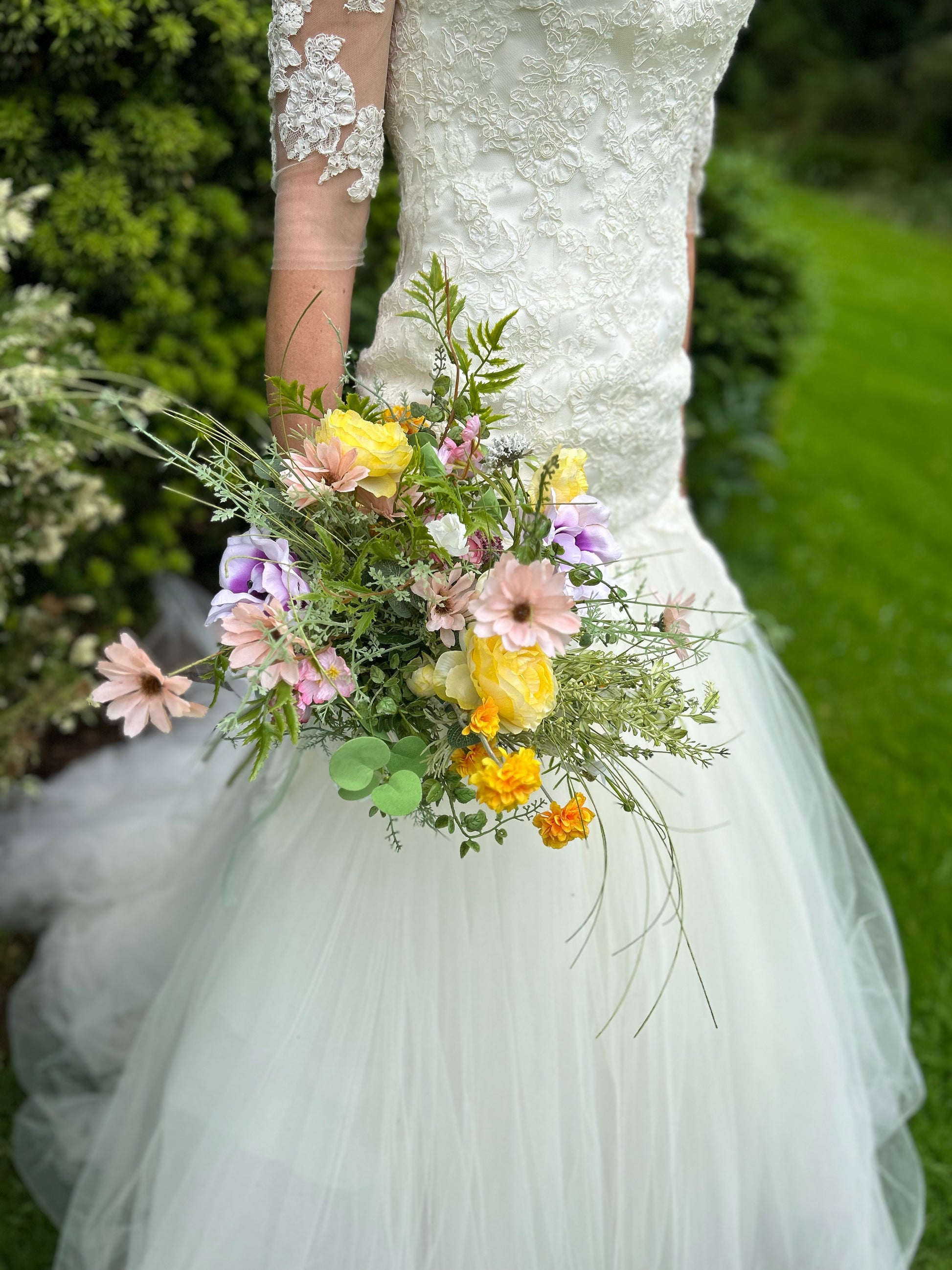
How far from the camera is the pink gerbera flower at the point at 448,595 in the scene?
112cm

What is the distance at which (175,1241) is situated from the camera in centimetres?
158

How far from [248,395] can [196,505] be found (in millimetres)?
403

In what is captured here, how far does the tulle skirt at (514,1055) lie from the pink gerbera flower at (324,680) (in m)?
0.47

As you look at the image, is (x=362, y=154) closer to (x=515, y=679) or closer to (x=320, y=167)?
(x=320, y=167)

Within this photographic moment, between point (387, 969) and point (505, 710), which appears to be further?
point (387, 969)

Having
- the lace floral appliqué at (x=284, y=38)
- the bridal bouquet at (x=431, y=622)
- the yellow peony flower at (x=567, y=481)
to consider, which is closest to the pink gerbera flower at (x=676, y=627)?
the bridal bouquet at (x=431, y=622)

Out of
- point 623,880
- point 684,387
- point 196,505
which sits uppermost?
point 684,387

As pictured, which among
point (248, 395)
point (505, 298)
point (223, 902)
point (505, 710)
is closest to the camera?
point (505, 710)

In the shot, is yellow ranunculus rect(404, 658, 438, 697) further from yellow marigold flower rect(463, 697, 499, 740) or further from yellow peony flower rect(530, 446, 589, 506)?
yellow peony flower rect(530, 446, 589, 506)

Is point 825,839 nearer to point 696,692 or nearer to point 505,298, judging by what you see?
point 696,692

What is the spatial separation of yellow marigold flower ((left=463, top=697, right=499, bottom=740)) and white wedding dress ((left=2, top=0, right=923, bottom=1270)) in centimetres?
52

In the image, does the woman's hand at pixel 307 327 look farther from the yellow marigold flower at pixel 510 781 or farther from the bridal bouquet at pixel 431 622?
the yellow marigold flower at pixel 510 781

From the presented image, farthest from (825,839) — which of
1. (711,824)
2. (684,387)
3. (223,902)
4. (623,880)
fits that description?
(223,902)

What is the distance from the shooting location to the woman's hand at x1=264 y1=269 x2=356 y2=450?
1422 mm
